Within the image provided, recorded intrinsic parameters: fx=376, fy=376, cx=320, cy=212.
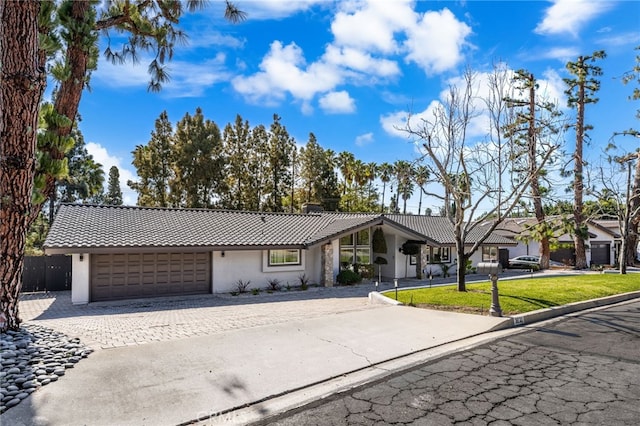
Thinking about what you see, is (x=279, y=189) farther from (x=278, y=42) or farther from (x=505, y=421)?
(x=505, y=421)

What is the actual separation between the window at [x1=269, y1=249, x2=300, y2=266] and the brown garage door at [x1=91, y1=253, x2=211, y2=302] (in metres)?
2.93

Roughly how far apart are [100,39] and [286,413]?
952 centimetres

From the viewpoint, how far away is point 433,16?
463 inches

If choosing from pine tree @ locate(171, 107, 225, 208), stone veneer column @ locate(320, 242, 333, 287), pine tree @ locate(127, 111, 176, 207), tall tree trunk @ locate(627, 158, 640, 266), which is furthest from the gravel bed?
tall tree trunk @ locate(627, 158, 640, 266)

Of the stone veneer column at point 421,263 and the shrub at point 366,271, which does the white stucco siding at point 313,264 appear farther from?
the stone veneer column at point 421,263

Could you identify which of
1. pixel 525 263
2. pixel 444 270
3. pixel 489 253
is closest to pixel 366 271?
pixel 444 270

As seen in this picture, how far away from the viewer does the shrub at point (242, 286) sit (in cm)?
1619

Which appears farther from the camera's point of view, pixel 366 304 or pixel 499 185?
pixel 499 185

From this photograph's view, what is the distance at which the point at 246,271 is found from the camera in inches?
656

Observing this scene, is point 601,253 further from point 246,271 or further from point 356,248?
point 246,271

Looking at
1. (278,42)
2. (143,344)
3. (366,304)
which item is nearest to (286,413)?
(143,344)

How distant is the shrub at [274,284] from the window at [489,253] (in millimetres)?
15623

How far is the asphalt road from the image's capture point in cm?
462

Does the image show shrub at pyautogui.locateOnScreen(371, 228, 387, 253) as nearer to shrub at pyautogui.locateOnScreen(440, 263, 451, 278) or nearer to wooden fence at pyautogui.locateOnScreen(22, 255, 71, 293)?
shrub at pyautogui.locateOnScreen(440, 263, 451, 278)
